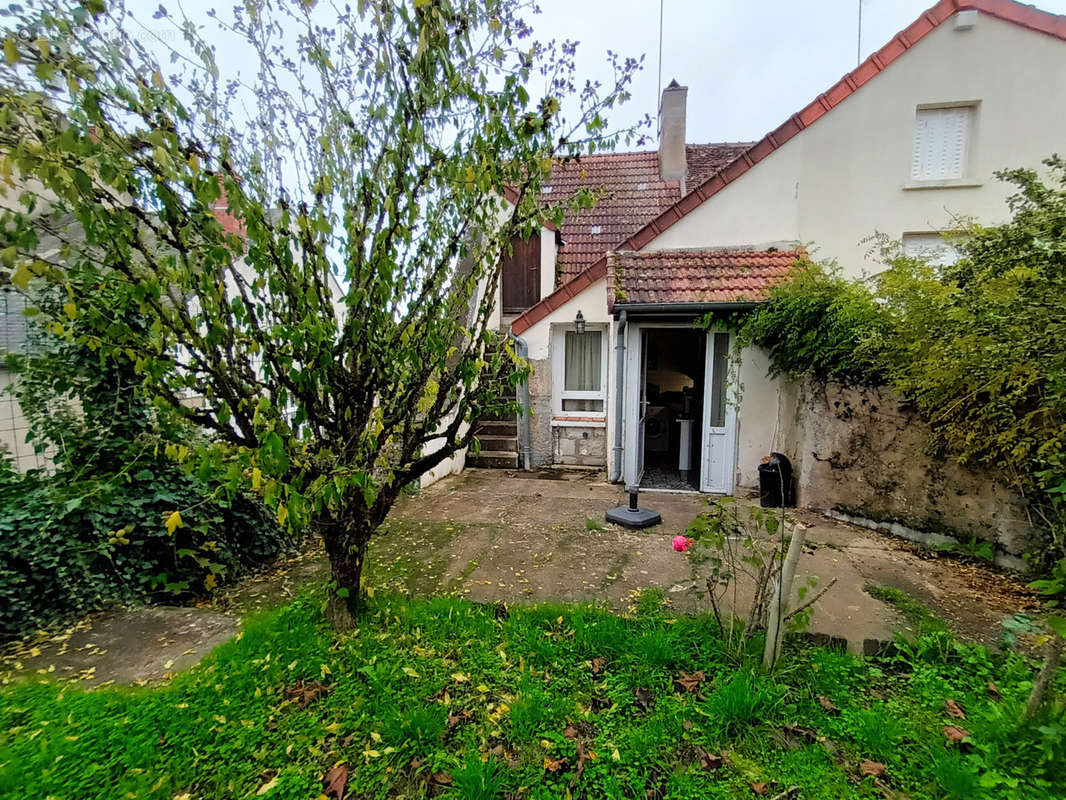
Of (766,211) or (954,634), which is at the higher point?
(766,211)

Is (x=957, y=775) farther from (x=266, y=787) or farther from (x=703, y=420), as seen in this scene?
(x=703, y=420)

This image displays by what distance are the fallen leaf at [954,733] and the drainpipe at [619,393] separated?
5221 millimetres

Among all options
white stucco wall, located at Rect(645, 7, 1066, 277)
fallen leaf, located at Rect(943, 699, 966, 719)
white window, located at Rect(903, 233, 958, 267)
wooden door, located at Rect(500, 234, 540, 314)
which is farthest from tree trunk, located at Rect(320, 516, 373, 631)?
white window, located at Rect(903, 233, 958, 267)

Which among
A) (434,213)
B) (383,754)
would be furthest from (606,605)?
(434,213)

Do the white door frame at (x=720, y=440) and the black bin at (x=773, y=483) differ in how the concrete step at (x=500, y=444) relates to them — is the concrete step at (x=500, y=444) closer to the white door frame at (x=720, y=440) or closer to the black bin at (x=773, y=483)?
the white door frame at (x=720, y=440)

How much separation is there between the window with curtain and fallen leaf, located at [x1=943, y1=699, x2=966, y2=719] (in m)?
6.37

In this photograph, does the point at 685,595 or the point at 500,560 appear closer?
the point at 685,595

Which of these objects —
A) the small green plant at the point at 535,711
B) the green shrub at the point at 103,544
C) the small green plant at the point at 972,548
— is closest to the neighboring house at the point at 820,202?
the small green plant at the point at 972,548

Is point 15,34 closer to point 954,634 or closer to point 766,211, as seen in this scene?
point 954,634

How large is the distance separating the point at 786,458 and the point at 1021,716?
14.6 feet

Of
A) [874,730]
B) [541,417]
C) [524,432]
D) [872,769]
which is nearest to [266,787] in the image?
[872,769]

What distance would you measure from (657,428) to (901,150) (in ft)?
19.6

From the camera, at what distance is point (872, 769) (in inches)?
85.5

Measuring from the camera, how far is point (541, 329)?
27.8ft
